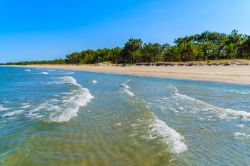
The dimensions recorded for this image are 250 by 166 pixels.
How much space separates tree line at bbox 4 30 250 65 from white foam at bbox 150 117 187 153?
76236 mm

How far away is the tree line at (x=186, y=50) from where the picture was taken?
8619cm

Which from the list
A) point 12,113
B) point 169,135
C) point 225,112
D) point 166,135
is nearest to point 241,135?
point 169,135

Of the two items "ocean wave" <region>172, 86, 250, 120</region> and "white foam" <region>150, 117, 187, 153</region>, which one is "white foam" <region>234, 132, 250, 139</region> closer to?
"white foam" <region>150, 117, 187, 153</region>

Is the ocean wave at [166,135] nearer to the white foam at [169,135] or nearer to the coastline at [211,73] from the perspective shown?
the white foam at [169,135]

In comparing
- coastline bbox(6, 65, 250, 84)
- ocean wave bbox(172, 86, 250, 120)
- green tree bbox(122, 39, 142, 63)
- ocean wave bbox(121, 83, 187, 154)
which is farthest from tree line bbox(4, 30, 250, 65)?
ocean wave bbox(121, 83, 187, 154)

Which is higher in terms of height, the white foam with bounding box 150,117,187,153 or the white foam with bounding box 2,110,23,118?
the white foam with bounding box 150,117,187,153

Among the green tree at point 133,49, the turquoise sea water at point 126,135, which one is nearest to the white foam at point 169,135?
the turquoise sea water at point 126,135

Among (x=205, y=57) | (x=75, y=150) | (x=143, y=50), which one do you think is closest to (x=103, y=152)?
(x=75, y=150)

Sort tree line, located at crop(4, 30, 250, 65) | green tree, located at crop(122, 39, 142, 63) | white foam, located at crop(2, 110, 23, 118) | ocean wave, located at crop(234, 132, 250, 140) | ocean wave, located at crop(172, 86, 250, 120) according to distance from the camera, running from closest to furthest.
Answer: ocean wave, located at crop(234, 132, 250, 140)
ocean wave, located at crop(172, 86, 250, 120)
white foam, located at crop(2, 110, 23, 118)
tree line, located at crop(4, 30, 250, 65)
green tree, located at crop(122, 39, 142, 63)

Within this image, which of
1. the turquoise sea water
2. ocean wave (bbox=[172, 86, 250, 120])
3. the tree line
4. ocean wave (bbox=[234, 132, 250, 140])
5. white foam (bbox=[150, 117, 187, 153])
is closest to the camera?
the turquoise sea water

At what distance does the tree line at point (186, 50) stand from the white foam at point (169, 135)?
76.2m

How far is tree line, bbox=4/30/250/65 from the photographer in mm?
86188

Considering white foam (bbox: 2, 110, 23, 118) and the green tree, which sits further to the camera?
the green tree

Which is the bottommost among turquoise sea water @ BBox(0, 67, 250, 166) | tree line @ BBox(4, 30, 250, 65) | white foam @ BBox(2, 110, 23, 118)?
white foam @ BBox(2, 110, 23, 118)
